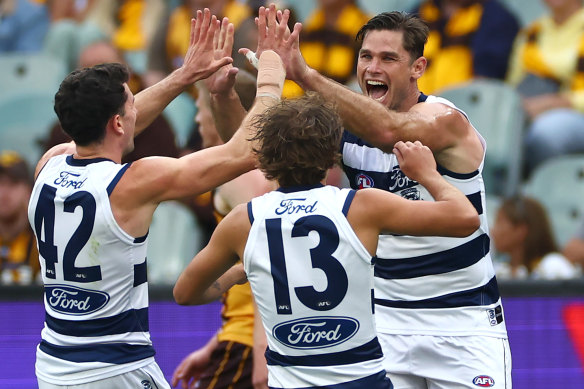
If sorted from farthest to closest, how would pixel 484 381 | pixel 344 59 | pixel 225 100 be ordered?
pixel 344 59
pixel 225 100
pixel 484 381

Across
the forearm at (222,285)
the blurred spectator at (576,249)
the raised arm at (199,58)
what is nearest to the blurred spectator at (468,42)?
the blurred spectator at (576,249)

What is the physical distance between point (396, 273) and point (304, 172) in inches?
48.2

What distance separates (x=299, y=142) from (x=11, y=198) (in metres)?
5.21

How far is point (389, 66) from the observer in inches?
193

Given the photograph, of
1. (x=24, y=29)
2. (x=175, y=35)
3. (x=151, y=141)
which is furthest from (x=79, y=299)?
(x=24, y=29)

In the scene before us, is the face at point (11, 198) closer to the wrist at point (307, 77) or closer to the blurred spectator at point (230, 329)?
the blurred spectator at point (230, 329)

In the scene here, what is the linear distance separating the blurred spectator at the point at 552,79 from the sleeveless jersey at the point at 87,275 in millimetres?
5511

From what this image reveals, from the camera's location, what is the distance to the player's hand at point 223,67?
474cm

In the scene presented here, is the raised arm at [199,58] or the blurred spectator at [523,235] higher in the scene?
the raised arm at [199,58]

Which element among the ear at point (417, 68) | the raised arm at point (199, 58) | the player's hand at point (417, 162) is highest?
the raised arm at point (199, 58)

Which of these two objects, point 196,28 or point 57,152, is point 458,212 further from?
point 57,152

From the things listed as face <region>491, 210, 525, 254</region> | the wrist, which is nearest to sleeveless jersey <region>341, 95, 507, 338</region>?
the wrist

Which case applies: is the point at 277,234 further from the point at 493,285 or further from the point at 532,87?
the point at 532,87

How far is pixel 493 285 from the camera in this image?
190 inches
